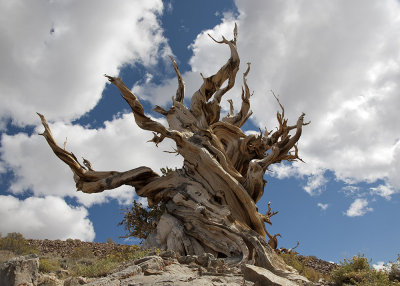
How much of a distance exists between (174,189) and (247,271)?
197 inches

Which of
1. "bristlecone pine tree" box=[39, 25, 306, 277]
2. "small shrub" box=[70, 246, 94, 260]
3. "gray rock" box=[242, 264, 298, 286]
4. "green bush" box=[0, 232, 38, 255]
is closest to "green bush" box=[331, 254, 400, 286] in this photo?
"bristlecone pine tree" box=[39, 25, 306, 277]

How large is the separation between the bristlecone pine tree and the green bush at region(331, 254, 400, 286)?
110 cm

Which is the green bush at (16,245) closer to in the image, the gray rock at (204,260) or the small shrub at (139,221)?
the small shrub at (139,221)

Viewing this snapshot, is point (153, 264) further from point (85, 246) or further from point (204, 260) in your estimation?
point (85, 246)

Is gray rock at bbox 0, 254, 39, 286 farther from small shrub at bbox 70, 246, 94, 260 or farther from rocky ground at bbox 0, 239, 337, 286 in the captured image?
small shrub at bbox 70, 246, 94, 260

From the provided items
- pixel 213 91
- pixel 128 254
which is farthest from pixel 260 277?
pixel 213 91

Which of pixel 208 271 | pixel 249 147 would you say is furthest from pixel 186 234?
pixel 208 271

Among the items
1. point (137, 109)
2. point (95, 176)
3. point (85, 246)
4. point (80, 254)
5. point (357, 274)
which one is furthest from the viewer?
point (85, 246)

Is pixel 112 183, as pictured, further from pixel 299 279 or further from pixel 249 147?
pixel 299 279

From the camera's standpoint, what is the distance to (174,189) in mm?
9109

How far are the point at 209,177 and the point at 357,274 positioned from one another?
3.70 meters

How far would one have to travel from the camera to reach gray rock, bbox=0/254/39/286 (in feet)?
15.4

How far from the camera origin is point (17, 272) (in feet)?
15.5

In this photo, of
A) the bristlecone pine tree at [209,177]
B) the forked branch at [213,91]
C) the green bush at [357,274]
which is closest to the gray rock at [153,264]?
the bristlecone pine tree at [209,177]
